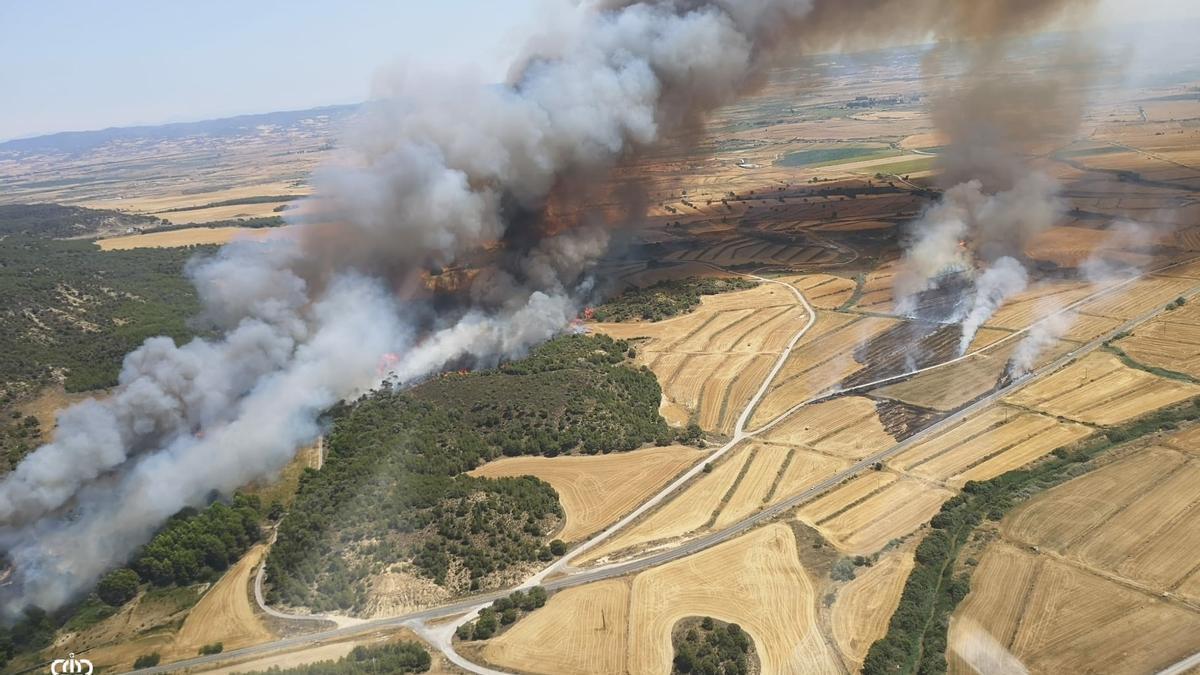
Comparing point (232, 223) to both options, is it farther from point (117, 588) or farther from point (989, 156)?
point (989, 156)

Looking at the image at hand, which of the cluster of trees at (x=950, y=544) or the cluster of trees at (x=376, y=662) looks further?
the cluster of trees at (x=376, y=662)

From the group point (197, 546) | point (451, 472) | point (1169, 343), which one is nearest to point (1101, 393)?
point (1169, 343)

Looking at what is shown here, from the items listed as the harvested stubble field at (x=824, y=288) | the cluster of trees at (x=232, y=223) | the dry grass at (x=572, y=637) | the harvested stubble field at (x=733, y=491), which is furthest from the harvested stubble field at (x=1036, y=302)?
the cluster of trees at (x=232, y=223)

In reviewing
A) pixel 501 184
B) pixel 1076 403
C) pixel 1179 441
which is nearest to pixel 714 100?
pixel 501 184

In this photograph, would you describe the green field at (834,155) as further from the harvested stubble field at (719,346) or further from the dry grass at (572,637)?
the dry grass at (572,637)

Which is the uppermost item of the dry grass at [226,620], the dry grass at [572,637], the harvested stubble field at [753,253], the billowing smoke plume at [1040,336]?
the harvested stubble field at [753,253]

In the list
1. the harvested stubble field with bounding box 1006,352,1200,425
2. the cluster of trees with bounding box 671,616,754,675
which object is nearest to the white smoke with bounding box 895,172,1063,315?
the harvested stubble field with bounding box 1006,352,1200,425
